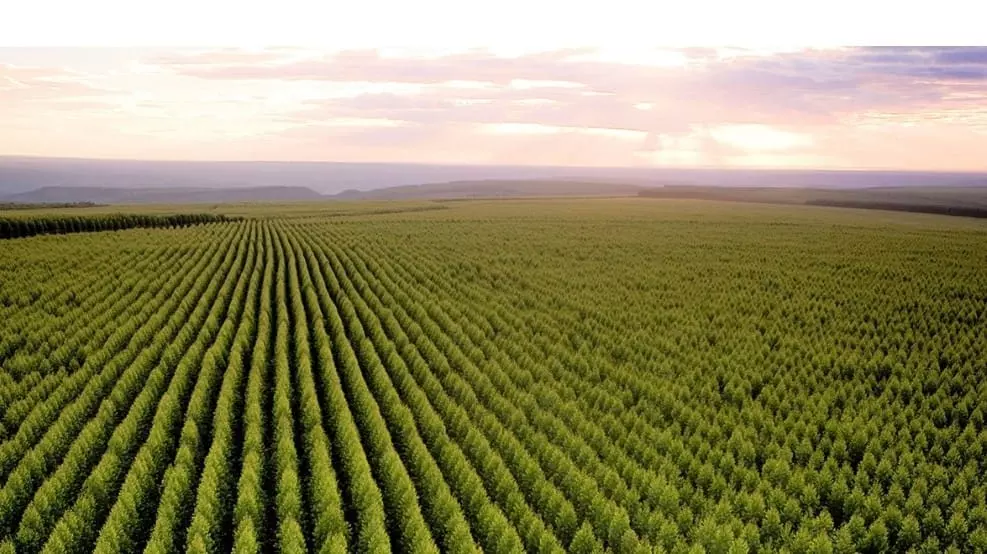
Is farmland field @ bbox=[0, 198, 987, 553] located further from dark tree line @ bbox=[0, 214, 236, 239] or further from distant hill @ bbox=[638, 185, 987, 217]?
distant hill @ bbox=[638, 185, 987, 217]

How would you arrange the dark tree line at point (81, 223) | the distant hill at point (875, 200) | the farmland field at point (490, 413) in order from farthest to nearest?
the distant hill at point (875, 200)
the dark tree line at point (81, 223)
the farmland field at point (490, 413)

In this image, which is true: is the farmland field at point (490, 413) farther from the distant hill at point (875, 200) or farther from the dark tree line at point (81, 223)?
the distant hill at point (875, 200)

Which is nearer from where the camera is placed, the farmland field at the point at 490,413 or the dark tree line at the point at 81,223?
the farmland field at the point at 490,413

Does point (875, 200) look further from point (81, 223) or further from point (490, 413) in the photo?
point (490, 413)

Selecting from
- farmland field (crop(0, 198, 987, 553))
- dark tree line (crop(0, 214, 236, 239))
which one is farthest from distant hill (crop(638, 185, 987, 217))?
dark tree line (crop(0, 214, 236, 239))

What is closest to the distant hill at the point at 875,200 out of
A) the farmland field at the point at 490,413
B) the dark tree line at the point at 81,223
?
the farmland field at the point at 490,413

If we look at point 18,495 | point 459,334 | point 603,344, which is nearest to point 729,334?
point 603,344

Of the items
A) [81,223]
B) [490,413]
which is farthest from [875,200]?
[490,413]

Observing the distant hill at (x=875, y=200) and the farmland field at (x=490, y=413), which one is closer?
the farmland field at (x=490, y=413)

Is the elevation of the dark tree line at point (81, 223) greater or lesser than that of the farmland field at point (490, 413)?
greater

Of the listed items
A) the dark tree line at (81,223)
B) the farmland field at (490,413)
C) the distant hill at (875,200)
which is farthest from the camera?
the distant hill at (875,200)

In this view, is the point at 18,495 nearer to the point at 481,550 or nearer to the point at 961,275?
the point at 481,550
